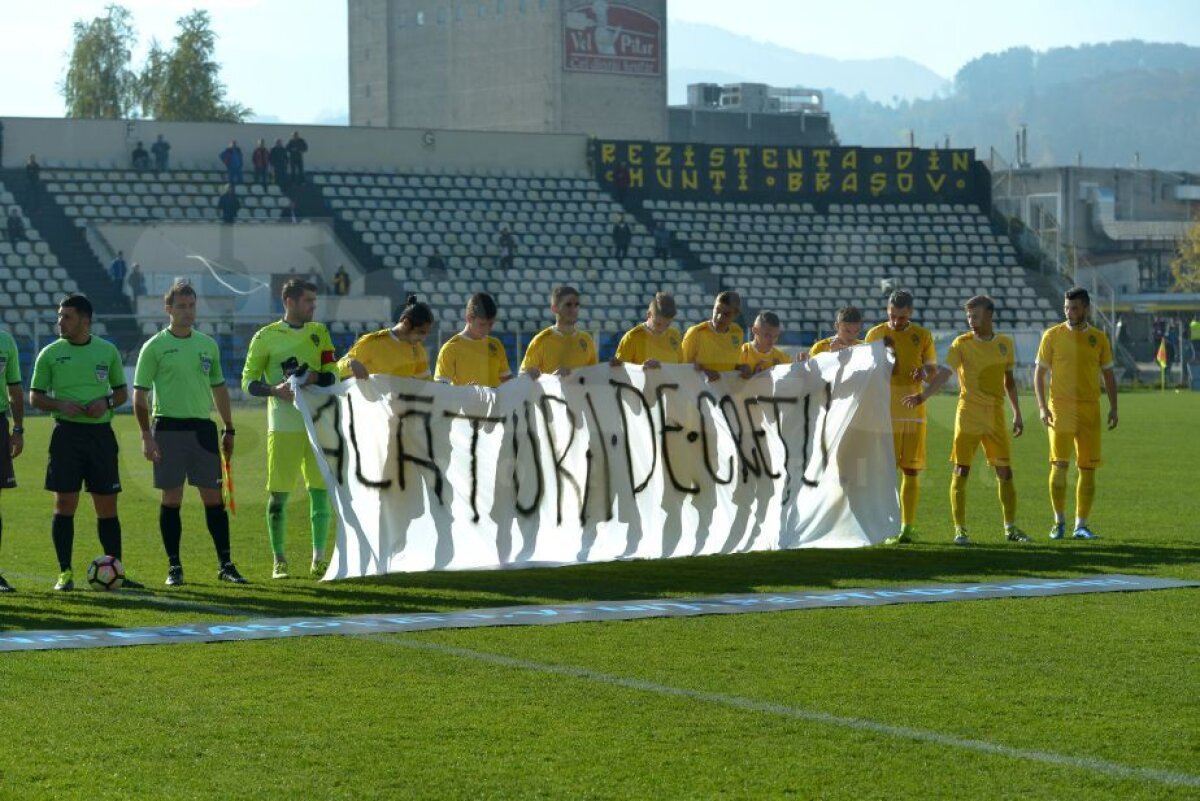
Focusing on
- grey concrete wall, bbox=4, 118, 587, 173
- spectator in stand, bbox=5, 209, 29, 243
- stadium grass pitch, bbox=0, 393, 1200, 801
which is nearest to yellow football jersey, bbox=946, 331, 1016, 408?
stadium grass pitch, bbox=0, 393, 1200, 801

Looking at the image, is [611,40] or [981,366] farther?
[611,40]

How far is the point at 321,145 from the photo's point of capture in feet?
178

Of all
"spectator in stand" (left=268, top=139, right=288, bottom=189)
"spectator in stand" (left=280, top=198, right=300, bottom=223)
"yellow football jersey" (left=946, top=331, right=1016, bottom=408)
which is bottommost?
"yellow football jersey" (left=946, top=331, right=1016, bottom=408)

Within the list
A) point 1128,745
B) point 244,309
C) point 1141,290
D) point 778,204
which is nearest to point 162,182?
point 244,309

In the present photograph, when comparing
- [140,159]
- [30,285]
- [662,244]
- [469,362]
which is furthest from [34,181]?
[469,362]

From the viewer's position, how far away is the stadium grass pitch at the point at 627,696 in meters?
6.61

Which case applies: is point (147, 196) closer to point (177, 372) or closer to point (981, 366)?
point (981, 366)

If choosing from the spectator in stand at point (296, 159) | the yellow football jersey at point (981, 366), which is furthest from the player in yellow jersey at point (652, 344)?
the spectator in stand at point (296, 159)

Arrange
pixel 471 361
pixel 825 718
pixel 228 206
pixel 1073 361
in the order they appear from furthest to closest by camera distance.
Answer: pixel 228 206
pixel 1073 361
pixel 471 361
pixel 825 718

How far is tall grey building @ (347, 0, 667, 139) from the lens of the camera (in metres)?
75.6

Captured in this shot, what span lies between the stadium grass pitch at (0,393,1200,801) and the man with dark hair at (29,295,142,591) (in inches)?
18.6

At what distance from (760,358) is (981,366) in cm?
174

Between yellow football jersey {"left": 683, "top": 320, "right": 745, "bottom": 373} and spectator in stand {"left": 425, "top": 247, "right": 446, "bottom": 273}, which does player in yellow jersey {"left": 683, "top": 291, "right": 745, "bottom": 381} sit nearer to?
yellow football jersey {"left": 683, "top": 320, "right": 745, "bottom": 373}

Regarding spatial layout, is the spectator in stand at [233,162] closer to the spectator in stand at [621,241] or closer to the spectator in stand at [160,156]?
the spectator in stand at [160,156]
